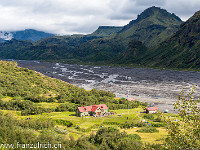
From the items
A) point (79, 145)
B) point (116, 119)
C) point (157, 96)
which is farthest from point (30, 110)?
point (157, 96)

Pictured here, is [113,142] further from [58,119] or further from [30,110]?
[30,110]

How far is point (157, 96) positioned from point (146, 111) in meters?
34.0

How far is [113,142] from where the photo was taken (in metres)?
34.2

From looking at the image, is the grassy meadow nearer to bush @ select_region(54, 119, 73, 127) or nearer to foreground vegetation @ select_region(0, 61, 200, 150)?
foreground vegetation @ select_region(0, 61, 200, 150)

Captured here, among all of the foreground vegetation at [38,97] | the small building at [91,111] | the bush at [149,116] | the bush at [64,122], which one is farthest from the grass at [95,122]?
the foreground vegetation at [38,97]

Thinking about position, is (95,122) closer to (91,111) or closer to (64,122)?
(91,111)

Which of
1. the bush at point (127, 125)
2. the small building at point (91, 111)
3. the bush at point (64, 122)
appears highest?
the small building at point (91, 111)

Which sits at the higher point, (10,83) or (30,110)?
(10,83)

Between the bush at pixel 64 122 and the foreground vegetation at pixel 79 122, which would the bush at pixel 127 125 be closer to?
the foreground vegetation at pixel 79 122

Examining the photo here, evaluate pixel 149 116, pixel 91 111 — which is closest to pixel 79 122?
pixel 91 111

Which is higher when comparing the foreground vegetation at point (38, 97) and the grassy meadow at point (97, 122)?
the foreground vegetation at point (38, 97)

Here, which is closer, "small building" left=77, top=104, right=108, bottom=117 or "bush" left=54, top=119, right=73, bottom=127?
"bush" left=54, top=119, right=73, bottom=127

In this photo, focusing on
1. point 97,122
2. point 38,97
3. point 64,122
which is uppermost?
point 38,97

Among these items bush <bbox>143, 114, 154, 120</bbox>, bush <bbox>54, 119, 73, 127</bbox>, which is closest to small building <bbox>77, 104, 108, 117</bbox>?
bush <bbox>54, 119, 73, 127</bbox>
